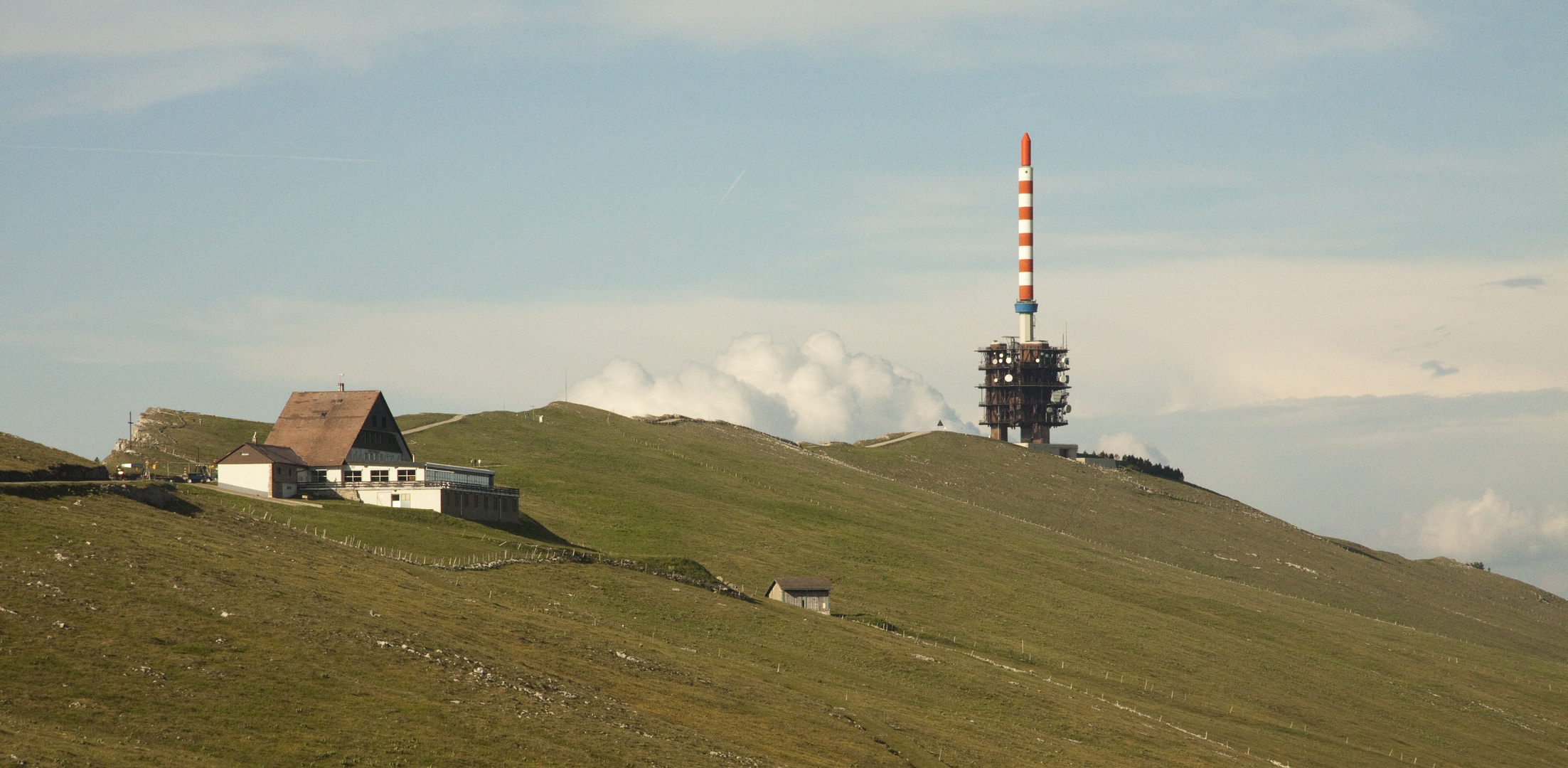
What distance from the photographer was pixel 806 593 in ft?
383

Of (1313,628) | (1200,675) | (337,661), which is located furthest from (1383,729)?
(337,661)

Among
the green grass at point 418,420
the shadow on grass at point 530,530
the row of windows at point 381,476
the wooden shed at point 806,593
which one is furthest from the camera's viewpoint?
the green grass at point 418,420

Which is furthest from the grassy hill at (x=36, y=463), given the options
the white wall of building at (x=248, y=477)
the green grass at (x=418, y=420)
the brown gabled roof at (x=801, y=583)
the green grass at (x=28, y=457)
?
the green grass at (x=418, y=420)

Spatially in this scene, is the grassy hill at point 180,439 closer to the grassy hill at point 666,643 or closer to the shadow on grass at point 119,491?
the grassy hill at point 666,643

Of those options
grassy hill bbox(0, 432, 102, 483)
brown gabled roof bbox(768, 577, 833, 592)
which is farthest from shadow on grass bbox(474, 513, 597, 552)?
grassy hill bbox(0, 432, 102, 483)

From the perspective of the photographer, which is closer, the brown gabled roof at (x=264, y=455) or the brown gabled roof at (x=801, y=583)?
the brown gabled roof at (x=264, y=455)

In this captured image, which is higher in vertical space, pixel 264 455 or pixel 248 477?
pixel 264 455

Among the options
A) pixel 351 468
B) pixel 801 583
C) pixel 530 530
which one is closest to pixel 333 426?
pixel 351 468

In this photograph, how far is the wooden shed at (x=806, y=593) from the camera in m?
116

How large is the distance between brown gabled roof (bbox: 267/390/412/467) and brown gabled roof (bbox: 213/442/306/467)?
286 cm

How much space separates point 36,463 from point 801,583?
58.1 m

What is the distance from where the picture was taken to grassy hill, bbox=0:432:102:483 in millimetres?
81500

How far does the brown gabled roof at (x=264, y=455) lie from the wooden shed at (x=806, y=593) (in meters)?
41.7

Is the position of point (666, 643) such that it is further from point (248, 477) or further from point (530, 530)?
point (248, 477)
